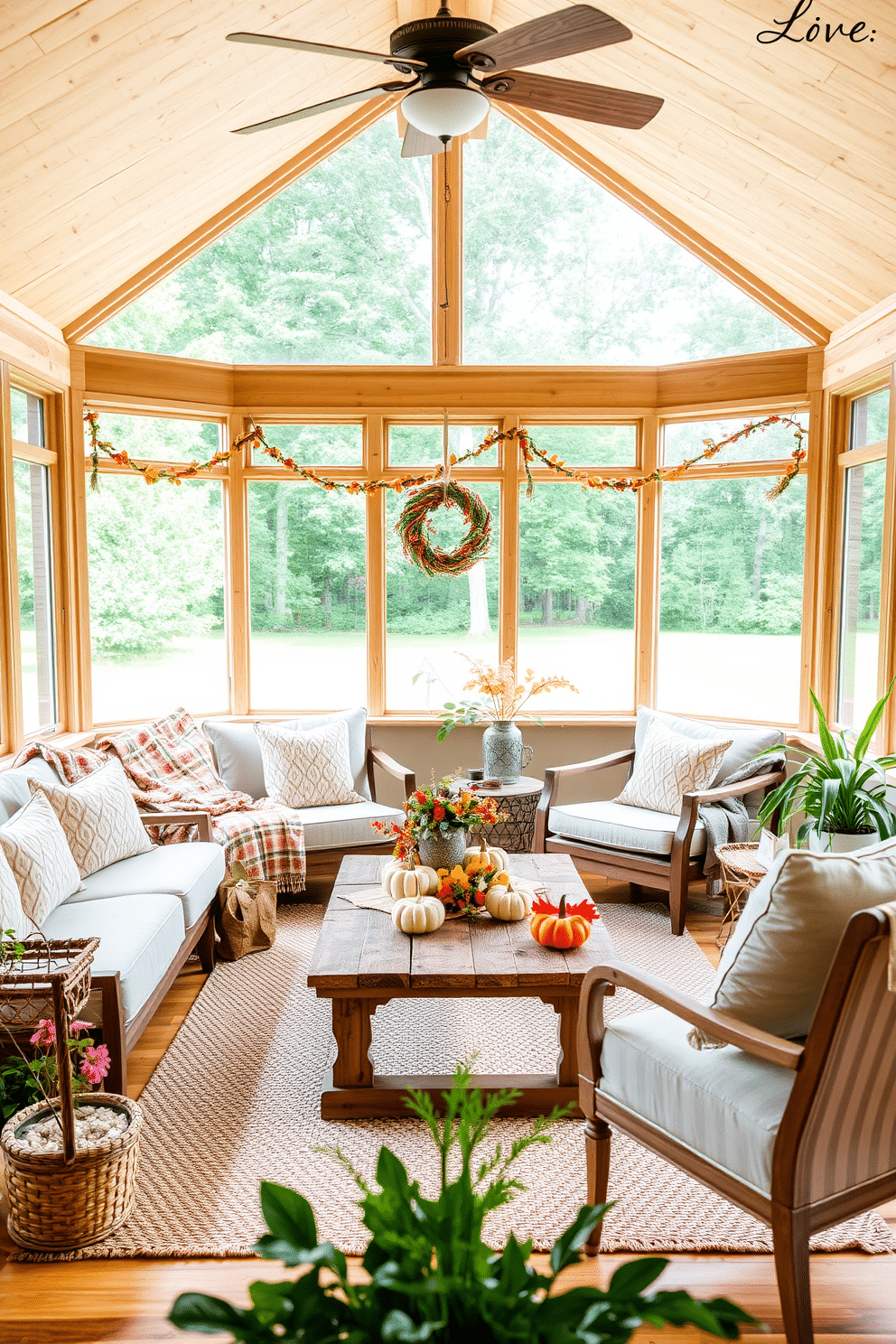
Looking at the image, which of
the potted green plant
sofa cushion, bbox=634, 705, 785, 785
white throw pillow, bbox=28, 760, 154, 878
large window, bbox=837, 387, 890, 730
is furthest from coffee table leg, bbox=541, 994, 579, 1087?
large window, bbox=837, 387, 890, 730

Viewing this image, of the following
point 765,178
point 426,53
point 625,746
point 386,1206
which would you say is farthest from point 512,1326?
point 625,746

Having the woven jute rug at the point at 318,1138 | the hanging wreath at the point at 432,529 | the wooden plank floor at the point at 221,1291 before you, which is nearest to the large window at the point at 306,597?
the hanging wreath at the point at 432,529

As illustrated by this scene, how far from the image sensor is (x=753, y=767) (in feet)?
15.9

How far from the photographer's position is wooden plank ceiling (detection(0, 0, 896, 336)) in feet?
11.0

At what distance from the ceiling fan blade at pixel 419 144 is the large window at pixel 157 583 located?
8.37ft

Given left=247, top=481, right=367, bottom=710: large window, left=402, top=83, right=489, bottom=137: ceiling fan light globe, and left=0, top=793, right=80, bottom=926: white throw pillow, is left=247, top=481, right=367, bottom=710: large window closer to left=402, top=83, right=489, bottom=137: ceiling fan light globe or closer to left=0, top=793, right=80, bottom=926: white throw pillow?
left=0, top=793, right=80, bottom=926: white throw pillow

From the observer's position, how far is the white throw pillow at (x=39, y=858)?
3166 millimetres

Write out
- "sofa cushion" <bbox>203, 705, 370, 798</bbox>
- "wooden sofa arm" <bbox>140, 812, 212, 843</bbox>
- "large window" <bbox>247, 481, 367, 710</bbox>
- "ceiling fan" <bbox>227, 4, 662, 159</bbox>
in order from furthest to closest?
"large window" <bbox>247, 481, 367, 710</bbox> → "sofa cushion" <bbox>203, 705, 370, 798</bbox> → "wooden sofa arm" <bbox>140, 812, 212, 843</bbox> → "ceiling fan" <bbox>227, 4, 662, 159</bbox>

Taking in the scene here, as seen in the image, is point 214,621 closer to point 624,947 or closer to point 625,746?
point 625,746

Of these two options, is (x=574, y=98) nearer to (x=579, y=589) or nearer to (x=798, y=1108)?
(x=798, y=1108)

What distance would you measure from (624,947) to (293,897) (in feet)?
5.71

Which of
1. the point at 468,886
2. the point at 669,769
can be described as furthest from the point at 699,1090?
the point at 669,769

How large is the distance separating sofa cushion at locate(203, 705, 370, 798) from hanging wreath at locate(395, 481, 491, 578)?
3.05 feet

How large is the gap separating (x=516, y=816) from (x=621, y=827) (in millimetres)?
639
